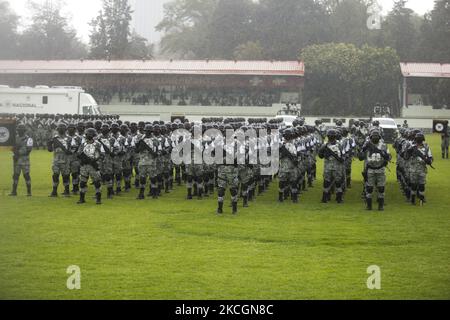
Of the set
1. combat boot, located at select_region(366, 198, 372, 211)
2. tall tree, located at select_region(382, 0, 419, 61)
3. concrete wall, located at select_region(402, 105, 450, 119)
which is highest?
tall tree, located at select_region(382, 0, 419, 61)

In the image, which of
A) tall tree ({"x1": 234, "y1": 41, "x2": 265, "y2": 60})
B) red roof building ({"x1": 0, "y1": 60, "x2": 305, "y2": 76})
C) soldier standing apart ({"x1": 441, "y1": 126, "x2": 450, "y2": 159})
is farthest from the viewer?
tall tree ({"x1": 234, "y1": 41, "x2": 265, "y2": 60})

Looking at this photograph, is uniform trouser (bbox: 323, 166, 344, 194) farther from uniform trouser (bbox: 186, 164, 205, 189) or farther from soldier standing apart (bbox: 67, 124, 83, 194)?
soldier standing apart (bbox: 67, 124, 83, 194)

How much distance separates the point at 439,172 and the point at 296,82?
Result: 3359cm

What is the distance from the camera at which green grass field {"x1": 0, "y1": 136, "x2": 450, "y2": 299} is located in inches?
468

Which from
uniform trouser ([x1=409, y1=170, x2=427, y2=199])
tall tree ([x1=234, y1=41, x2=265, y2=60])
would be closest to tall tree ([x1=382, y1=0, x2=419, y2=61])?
tall tree ([x1=234, y1=41, x2=265, y2=60])

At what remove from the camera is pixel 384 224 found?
1848cm

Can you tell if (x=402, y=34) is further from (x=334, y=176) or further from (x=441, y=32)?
(x=334, y=176)

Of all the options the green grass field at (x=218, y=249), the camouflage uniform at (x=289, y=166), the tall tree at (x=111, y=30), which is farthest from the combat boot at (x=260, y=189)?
the tall tree at (x=111, y=30)

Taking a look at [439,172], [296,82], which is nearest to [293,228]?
[439,172]

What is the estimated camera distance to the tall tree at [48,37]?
69.4 meters

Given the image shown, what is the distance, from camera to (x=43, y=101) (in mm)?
50781

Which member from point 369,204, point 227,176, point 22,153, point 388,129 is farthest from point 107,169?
point 388,129

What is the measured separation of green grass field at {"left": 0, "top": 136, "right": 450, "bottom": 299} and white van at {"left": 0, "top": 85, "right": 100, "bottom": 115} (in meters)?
28.1

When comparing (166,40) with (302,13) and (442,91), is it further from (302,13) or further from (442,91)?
(442,91)
